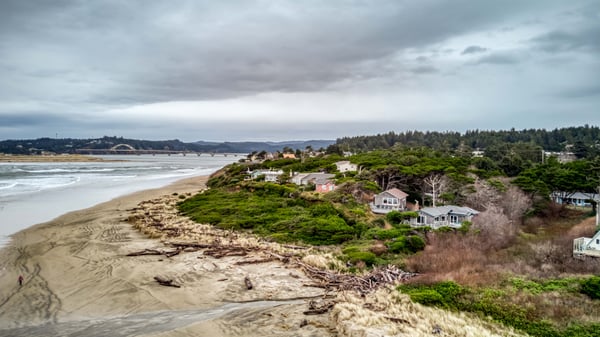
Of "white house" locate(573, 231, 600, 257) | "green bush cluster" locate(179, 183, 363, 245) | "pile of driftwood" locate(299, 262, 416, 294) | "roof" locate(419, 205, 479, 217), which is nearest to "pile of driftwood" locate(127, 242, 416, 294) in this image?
"pile of driftwood" locate(299, 262, 416, 294)

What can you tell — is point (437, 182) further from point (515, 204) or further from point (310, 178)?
point (310, 178)

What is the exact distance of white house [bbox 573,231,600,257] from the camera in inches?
760

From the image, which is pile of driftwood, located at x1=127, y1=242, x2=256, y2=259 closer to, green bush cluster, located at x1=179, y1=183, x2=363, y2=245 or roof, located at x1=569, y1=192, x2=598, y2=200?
green bush cluster, located at x1=179, y1=183, x2=363, y2=245

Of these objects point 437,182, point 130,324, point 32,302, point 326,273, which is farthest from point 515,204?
point 32,302

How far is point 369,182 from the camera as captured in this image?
38812mm

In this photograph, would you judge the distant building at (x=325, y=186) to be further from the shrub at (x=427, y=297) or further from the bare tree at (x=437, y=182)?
the shrub at (x=427, y=297)

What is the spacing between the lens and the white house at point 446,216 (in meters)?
27.4

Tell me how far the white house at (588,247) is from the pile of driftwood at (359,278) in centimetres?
935

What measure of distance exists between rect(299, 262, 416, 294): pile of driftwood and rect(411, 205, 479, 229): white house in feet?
33.7


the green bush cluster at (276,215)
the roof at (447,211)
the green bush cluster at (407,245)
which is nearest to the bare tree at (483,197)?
the roof at (447,211)

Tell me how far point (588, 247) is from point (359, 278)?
1279 cm

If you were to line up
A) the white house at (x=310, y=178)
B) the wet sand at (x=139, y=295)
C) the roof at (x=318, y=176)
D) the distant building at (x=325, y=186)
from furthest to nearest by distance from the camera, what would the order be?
the roof at (x=318, y=176) < the white house at (x=310, y=178) < the distant building at (x=325, y=186) < the wet sand at (x=139, y=295)

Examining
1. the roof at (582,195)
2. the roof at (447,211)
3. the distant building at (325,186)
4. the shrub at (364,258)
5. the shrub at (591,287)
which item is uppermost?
the distant building at (325,186)

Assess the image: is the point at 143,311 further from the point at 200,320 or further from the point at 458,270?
the point at 458,270
